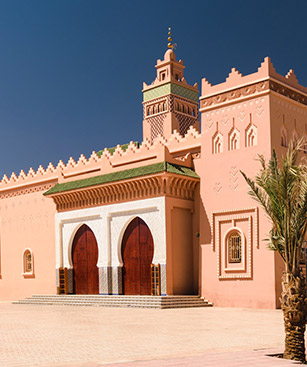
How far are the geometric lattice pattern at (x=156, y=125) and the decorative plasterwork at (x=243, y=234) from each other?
1389 cm

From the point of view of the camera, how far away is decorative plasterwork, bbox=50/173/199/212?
19984 millimetres

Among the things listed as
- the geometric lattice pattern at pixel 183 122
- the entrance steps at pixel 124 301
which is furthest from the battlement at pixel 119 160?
the geometric lattice pattern at pixel 183 122

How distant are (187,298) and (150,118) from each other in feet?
53.7

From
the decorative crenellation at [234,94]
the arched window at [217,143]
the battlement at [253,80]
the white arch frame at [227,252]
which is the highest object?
the battlement at [253,80]

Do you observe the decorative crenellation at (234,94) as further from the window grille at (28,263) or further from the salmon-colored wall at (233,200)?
the window grille at (28,263)

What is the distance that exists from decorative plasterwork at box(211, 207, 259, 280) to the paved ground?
292 centimetres

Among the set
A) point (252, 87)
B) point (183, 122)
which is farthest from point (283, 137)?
point (183, 122)

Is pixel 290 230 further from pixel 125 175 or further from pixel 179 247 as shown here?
pixel 125 175

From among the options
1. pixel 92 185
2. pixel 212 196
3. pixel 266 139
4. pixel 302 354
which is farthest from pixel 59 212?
pixel 302 354

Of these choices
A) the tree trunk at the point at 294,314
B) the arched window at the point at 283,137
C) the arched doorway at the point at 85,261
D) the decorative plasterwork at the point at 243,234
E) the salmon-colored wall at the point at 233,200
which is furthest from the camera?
the arched doorway at the point at 85,261

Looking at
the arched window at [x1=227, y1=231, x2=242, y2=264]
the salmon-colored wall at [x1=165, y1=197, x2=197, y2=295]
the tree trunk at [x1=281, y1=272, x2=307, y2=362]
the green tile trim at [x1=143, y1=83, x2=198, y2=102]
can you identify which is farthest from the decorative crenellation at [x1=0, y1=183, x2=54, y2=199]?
the tree trunk at [x1=281, y1=272, x2=307, y2=362]

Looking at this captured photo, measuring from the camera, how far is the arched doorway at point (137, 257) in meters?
20.8

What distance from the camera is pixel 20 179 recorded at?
91.5 ft

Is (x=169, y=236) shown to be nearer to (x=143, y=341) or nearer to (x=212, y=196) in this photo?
(x=212, y=196)
